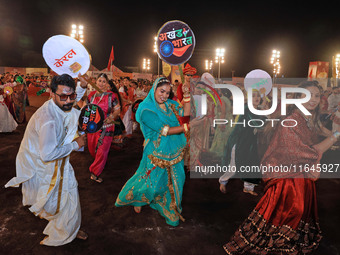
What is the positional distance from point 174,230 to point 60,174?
1626mm

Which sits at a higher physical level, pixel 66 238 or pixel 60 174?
pixel 60 174

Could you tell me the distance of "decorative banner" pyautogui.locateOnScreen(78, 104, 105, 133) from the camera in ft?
8.14

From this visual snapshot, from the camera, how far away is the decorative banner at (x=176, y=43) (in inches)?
117

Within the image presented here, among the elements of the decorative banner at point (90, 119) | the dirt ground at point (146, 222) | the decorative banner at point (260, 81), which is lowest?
the dirt ground at point (146, 222)

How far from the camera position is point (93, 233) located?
118 inches

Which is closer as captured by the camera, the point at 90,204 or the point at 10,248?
the point at 10,248

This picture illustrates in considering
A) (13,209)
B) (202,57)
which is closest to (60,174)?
(13,209)

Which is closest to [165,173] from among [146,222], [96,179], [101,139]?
[146,222]

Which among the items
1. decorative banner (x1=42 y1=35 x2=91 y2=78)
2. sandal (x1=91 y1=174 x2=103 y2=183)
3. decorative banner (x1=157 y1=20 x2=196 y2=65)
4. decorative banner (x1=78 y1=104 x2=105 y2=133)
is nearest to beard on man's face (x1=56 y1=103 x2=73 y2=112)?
decorative banner (x1=78 y1=104 x2=105 y2=133)

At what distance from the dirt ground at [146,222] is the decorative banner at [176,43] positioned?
2.19 meters

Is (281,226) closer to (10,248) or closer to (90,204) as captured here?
(90,204)

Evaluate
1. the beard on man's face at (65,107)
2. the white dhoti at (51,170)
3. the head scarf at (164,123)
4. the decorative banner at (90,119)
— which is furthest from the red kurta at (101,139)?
the beard on man's face at (65,107)

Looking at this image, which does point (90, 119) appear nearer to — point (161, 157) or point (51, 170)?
point (51, 170)

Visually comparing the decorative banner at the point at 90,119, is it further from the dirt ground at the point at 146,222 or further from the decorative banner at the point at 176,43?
the dirt ground at the point at 146,222
